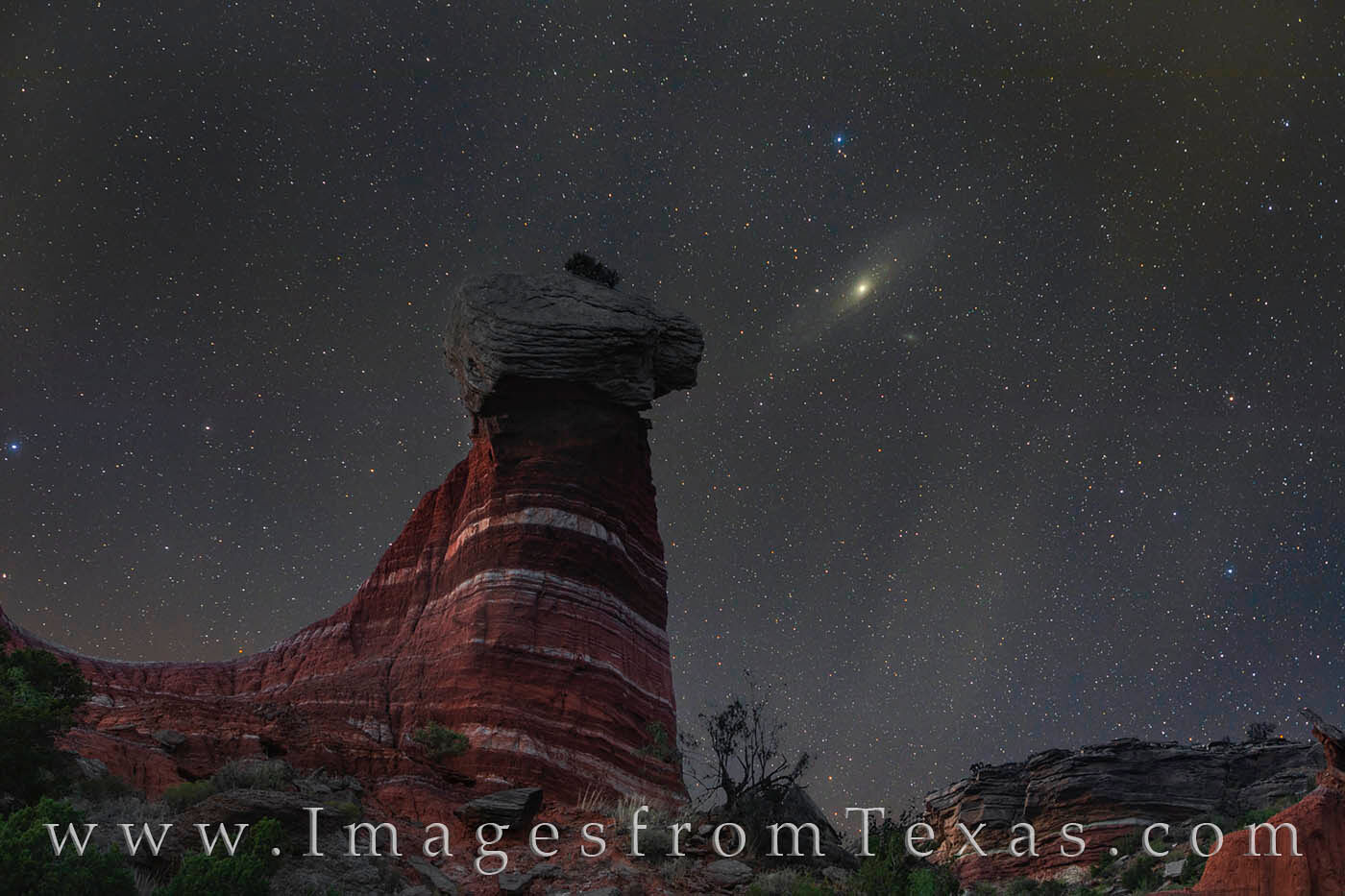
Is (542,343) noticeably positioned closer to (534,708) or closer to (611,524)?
(611,524)

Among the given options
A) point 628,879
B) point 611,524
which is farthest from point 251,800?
point 611,524

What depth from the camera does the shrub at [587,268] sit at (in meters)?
35.2

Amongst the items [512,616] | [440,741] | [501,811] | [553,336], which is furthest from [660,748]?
[553,336]

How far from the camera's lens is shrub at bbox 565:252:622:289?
3525cm

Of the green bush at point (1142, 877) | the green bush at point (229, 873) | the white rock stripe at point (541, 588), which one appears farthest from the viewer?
the green bush at point (1142, 877)

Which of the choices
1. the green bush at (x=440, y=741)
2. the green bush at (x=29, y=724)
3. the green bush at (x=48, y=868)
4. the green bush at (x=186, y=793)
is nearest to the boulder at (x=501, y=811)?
the green bush at (x=440, y=741)

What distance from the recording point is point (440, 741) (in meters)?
23.8

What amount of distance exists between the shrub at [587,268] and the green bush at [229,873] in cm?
2571

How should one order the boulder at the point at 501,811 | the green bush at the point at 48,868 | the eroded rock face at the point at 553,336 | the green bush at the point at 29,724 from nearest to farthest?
1. the green bush at the point at 48,868
2. the green bush at the point at 29,724
3. the boulder at the point at 501,811
4. the eroded rock face at the point at 553,336

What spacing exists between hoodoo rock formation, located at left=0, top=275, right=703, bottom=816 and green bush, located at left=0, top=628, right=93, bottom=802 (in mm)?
2384

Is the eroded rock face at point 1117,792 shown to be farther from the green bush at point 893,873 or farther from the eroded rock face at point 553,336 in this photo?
the eroded rock face at point 553,336

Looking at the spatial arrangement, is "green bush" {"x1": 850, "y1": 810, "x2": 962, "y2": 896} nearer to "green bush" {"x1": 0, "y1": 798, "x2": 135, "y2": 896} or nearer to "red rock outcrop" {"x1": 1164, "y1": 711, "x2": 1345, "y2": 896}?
"red rock outcrop" {"x1": 1164, "y1": 711, "x2": 1345, "y2": 896}

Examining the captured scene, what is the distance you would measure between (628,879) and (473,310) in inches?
844

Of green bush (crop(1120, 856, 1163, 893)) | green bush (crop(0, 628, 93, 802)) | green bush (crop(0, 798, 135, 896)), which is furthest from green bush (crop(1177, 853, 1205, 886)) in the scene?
green bush (crop(0, 628, 93, 802))
